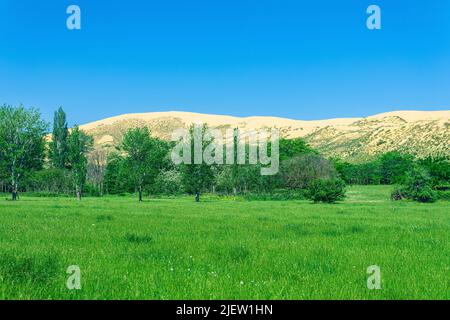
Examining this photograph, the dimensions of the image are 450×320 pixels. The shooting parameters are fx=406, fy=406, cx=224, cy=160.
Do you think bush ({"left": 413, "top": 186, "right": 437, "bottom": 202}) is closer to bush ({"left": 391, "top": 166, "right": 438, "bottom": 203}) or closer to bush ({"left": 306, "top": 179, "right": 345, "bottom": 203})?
bush ({"left": 391, "top": 166, "right": 438, "bottom": 203})

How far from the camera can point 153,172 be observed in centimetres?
6706

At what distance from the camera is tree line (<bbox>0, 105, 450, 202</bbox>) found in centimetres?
5825

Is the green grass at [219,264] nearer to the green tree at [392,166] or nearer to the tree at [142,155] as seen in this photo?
the tree at [142,155]

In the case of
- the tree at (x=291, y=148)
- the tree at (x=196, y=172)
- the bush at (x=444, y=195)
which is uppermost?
the tree at (x=291, y=148)

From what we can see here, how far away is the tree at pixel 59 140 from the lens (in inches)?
3996

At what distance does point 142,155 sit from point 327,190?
3152cm

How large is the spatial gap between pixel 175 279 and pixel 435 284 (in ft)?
17.5

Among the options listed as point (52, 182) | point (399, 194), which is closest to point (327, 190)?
point (399, 194)

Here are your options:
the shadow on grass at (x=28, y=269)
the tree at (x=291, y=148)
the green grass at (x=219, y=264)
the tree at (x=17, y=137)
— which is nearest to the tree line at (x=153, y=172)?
the tree at (x=17, y=137)

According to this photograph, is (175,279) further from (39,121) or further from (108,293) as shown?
(39,121)

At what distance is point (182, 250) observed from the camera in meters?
12.0

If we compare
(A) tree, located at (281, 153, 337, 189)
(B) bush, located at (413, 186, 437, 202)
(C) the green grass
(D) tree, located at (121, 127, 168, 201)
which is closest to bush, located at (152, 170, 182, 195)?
(D) tree, located at (121, 127, 168, 201)

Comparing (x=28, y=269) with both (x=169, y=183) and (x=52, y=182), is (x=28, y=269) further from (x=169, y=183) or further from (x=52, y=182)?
(x=52, y=182)

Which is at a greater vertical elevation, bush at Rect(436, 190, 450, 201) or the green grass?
the green grass
